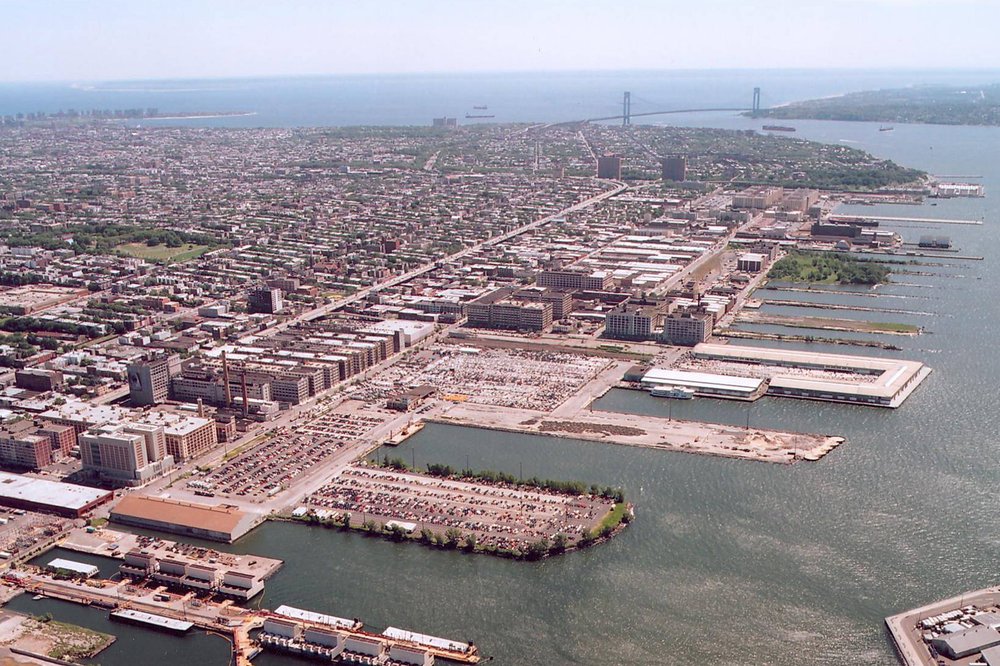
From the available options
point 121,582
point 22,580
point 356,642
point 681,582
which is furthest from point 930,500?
point 22,580

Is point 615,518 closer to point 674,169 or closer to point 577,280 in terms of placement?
point 577,280

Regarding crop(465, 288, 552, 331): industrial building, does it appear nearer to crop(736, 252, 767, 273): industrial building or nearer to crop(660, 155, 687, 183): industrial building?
crop(736, 252, 767, 273): industrial building

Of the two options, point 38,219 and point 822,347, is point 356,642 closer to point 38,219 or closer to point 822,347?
point 822,347

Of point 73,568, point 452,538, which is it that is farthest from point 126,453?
point 452,538

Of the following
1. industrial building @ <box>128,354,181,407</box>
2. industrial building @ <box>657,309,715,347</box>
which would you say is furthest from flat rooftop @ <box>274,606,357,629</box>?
industrial building @ <box>657,309,715,347</box>

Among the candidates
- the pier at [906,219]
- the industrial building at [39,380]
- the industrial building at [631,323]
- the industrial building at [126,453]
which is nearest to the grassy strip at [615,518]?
the industrial building at [126,453]

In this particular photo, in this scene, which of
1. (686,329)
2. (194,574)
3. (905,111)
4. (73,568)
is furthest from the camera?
(905,111)
